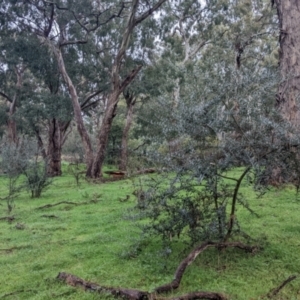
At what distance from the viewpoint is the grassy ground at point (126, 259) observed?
13.1 ft

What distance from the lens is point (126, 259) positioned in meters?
4.90

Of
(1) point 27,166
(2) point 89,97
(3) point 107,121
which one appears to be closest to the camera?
(1) point 27,166

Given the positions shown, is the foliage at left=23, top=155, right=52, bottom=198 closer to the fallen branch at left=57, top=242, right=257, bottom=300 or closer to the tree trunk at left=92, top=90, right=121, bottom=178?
the tree trunk at left=92, top=90, right=121, bottom=178

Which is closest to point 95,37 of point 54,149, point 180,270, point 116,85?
point 54,149

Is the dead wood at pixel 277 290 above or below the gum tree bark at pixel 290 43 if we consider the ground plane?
below

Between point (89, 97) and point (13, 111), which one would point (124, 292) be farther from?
point (13, 111)

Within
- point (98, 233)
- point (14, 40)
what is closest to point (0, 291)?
point (98, 233)

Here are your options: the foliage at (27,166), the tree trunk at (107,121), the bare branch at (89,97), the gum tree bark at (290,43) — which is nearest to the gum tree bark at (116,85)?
the tree trunk at (107,121)

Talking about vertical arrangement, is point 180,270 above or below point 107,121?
below

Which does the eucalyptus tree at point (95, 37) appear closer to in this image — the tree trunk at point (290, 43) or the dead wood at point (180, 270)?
the tree trunk at point (290, 43)

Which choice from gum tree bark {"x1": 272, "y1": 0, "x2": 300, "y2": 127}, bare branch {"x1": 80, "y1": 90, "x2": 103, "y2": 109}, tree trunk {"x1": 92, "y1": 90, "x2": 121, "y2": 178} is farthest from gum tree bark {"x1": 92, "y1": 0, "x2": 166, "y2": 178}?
gum tree bark {"x1": 272, "y1": 0, "x2": 300, "y2": 127}

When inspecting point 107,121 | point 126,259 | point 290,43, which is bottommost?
point 126,259

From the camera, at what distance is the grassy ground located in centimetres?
401

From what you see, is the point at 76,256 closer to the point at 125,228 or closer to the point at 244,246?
the point at 125,228
